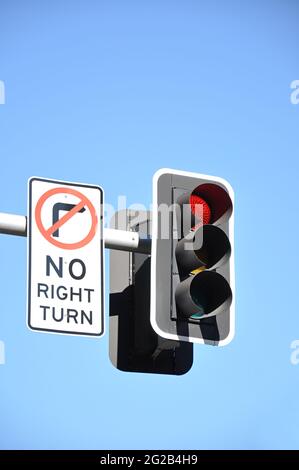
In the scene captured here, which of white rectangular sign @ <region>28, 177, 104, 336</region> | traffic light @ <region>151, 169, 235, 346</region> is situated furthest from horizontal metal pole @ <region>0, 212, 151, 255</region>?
traffic light @ <region>151, 169, 235, 346</region>

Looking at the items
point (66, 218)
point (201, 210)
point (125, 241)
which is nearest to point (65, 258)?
point (66, 218)

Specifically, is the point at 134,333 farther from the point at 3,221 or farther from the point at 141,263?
the point at 3,221

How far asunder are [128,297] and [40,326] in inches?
35.4

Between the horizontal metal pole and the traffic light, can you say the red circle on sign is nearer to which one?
the horizontal metal pole

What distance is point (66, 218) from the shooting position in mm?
5289

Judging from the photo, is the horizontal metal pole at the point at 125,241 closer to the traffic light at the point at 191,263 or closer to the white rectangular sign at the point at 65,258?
the white rectangular sign at the point at 65,258

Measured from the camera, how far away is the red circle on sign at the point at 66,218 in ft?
17.0

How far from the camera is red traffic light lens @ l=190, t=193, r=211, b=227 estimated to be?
17.2 ft

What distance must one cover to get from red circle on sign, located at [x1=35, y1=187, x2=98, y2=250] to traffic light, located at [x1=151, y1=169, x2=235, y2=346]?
398 mm

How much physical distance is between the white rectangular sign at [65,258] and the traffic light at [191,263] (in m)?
0.37

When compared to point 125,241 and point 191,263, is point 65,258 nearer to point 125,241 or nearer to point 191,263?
point 125,241

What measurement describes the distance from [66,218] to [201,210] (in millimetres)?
749

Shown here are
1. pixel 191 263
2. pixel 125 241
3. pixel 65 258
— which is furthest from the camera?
pixel 125 241

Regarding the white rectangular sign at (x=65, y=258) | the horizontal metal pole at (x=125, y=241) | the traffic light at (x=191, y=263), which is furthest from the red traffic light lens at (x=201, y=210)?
the white rectangular sign at (x=65, y=258)
